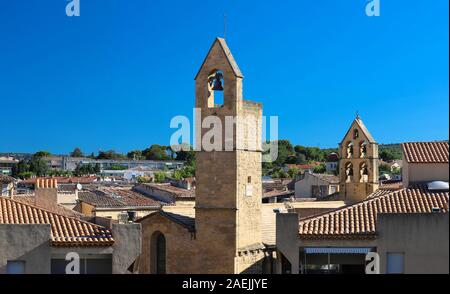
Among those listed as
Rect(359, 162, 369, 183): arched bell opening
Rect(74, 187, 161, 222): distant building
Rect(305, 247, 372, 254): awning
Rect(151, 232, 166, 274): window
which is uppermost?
Rect(359, 162, 369, 183): arched bell opening

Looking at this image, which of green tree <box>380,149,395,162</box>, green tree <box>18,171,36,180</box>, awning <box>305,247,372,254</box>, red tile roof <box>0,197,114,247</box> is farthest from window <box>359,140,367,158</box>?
green tree <box>18,171,36,180</box>

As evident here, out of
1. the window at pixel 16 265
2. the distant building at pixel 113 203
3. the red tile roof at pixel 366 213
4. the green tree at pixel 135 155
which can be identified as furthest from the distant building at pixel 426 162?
the green tree at pixel 135 155

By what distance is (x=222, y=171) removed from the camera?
28.0m

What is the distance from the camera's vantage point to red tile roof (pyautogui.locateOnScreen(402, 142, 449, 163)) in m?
24.9

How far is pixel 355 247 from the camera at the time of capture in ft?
72.9

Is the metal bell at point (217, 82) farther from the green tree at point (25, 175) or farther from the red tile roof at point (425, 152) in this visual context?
the green tree at point (25, 175)

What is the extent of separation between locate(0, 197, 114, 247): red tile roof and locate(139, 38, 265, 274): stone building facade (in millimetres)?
4792

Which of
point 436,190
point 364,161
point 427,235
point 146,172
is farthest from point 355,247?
point 146,172

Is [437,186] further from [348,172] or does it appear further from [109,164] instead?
[109,164]

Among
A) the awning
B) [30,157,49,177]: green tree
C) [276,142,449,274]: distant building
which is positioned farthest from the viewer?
[30,157,49,177]: green tree

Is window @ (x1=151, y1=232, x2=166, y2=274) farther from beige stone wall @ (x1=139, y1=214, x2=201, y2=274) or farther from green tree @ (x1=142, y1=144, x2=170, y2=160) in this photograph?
green tree @ (x1=142, y1=144, x2=170, y2=160)

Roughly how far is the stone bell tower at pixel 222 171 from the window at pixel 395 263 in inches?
376

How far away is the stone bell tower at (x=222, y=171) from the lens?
2773 centimetres

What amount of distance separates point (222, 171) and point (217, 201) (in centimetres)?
110
